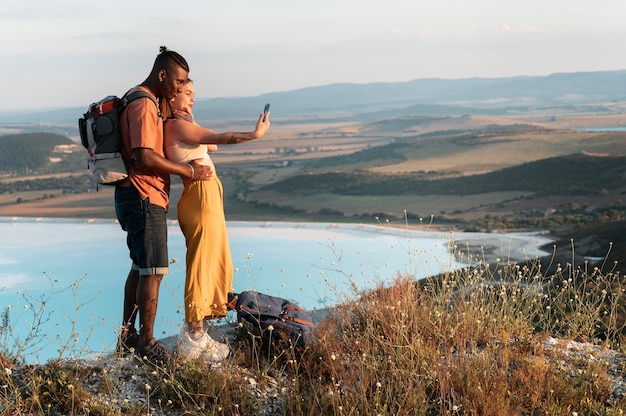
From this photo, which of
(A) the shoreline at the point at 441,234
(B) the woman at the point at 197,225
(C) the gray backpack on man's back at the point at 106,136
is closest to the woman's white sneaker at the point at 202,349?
(B) the woman at the point at 197,225

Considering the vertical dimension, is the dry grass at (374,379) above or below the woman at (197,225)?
below

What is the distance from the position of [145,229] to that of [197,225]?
30 centimetres

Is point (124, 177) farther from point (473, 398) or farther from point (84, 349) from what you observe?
point (473, 398)

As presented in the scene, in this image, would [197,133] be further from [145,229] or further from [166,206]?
[145,229]

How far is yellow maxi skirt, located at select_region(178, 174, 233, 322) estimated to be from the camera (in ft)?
14.3

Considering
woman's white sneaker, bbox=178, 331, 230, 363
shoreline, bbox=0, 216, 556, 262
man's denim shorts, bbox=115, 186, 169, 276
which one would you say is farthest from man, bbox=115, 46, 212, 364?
shoreline, bbox=0, 216, 556, 262

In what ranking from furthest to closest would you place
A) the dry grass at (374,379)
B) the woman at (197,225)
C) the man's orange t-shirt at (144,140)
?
the woman at (197,225), the man's orange t-shirt at (144,140), the dry grass at (374,379)

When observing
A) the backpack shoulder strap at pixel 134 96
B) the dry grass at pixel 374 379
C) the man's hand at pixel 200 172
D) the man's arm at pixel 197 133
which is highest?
the backpack shoulder strap at pixel 134 96

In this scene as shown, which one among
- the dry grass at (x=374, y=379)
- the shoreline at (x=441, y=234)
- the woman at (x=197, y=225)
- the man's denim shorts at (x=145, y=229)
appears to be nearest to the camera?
the dry grass at (x=374, y=379)

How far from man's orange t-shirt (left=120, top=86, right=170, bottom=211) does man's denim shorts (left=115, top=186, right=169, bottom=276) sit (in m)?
0.05

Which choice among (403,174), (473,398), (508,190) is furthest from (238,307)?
(403,174)

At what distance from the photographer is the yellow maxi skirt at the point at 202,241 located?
4.34 m

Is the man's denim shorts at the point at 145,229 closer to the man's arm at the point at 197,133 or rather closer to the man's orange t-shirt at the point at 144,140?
Answer: the man's orange t-shirt at the point at 144,140

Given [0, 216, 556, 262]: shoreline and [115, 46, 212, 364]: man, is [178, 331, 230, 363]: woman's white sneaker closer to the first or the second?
[115, 46, 212, 364]: man
